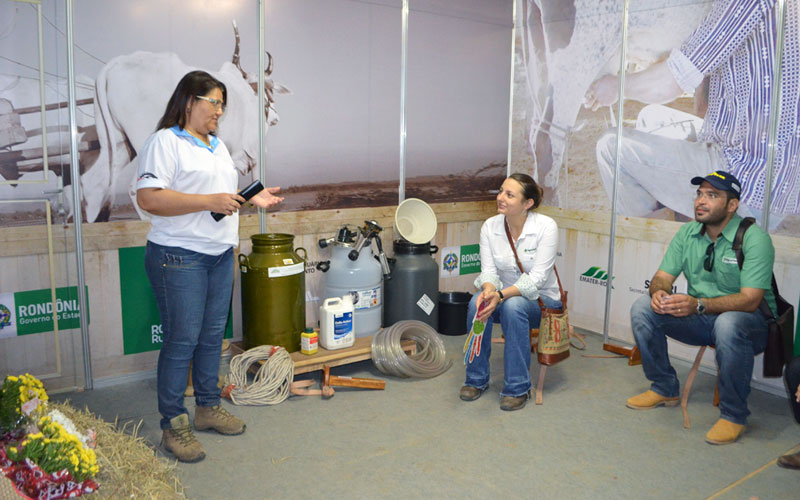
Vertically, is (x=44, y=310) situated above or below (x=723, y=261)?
below

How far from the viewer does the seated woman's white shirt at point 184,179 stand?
101 inches

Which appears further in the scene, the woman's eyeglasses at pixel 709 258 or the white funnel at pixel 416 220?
the white funnel at pixel 416 220

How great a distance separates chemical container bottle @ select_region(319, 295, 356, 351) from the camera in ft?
12.7

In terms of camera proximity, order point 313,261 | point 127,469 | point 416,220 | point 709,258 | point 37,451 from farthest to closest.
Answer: point 416,220 → point 313,261 → point 709,258 → point 127,469 → point 37,451

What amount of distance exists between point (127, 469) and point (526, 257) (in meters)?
2.20

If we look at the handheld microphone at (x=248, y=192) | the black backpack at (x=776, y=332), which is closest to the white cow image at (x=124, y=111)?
the handheld microphone at (x=248, y=192)

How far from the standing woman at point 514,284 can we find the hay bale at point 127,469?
1.62 meters

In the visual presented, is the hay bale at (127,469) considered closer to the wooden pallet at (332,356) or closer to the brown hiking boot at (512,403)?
the wooden pallet at (332,356)

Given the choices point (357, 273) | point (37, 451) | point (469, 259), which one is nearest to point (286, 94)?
point (357, 273)

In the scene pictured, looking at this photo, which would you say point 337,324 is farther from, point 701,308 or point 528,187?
point 701,308

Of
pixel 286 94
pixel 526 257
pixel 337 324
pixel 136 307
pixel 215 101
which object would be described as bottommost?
pixel 337 324

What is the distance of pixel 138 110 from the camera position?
3637mm

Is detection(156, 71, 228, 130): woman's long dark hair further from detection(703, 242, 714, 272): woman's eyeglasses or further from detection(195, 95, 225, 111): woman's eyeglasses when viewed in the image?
detection(703, 242, 714, 272): woman's eyeglasses

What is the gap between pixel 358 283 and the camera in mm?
4137
